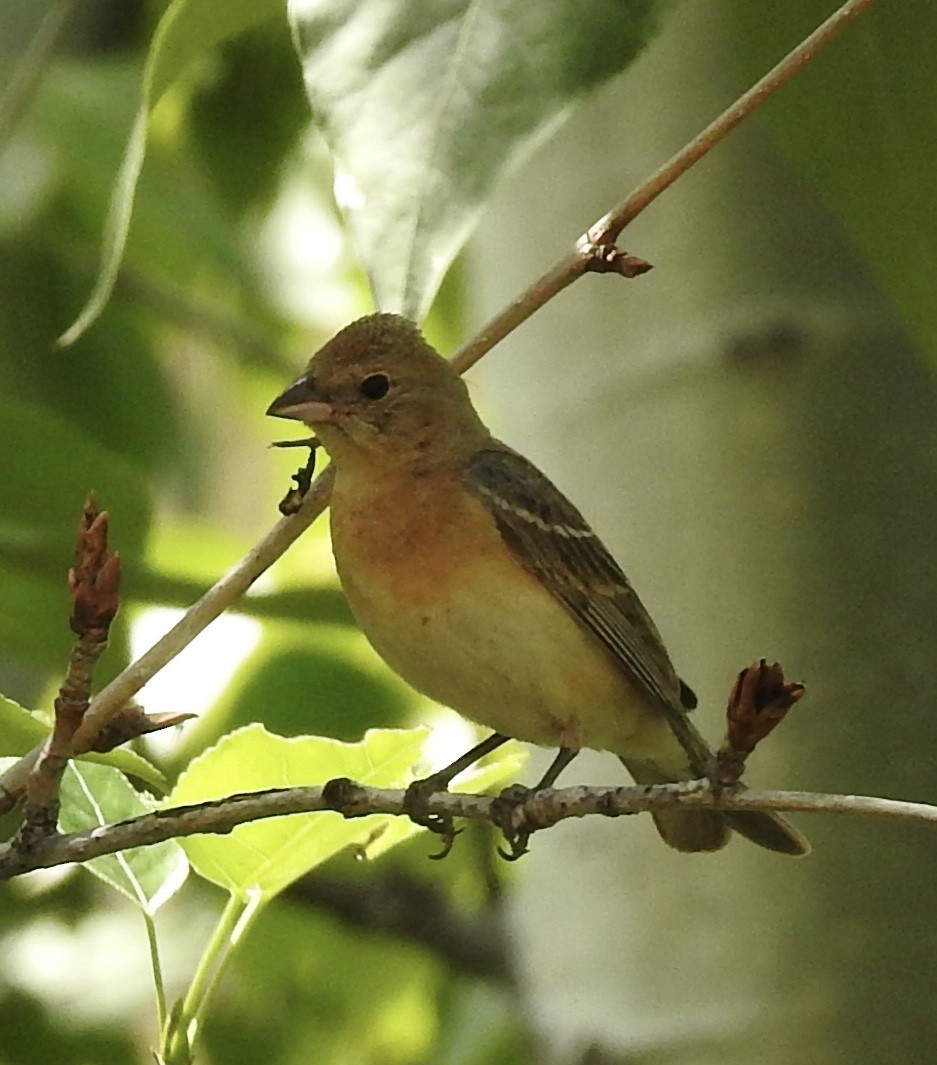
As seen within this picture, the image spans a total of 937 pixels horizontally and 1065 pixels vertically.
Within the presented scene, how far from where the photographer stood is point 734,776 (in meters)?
1.05

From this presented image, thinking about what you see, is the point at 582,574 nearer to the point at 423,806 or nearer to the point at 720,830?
the point at 720,830

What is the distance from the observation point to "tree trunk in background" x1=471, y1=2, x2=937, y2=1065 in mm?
1796

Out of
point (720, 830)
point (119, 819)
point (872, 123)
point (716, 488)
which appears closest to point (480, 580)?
point (716, 488)

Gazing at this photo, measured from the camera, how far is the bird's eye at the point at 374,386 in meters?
1.98

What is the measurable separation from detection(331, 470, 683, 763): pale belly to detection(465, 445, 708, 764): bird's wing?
0.06ft

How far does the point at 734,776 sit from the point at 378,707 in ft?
4.86

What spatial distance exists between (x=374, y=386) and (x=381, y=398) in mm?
17

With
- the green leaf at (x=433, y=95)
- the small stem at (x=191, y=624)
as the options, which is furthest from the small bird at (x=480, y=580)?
the green leaf at (x=433, y=95)

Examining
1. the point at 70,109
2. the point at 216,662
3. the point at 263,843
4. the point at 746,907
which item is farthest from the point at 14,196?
the point at 746,907

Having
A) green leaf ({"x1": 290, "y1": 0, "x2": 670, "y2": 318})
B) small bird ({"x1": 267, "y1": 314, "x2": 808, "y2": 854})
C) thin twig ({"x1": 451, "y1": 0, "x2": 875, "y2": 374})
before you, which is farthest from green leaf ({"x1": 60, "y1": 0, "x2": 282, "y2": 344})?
small bird ({"x1": 267, "y1": 314, "x2": 808, "y2": 854})

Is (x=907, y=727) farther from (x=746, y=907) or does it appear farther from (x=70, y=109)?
(x=70, y=109)

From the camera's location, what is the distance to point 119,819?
4.63 ft

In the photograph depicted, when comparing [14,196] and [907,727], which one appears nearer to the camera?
[907,727]

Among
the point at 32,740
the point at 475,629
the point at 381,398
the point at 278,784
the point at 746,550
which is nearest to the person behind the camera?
the point at 32,740
